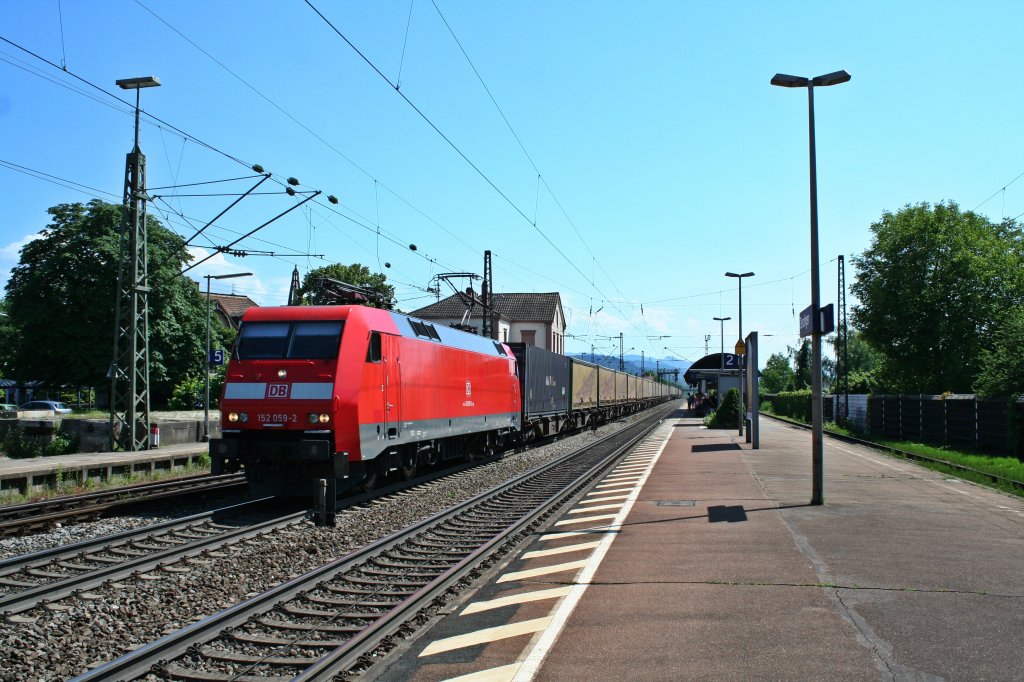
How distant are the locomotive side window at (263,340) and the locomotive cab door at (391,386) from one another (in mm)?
1589

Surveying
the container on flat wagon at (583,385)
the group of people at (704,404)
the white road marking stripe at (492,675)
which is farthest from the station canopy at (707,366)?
the white road marking stripe at (492,675)

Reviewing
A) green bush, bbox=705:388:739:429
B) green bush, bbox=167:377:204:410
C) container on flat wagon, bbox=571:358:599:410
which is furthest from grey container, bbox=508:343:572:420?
green bush, bbox=167:377:204:410

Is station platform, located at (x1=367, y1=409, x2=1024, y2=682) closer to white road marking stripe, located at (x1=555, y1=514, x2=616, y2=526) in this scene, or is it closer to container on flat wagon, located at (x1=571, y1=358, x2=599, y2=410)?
white road marking stripe, located at (x1=555, y1=514, x2=616, y2=526)

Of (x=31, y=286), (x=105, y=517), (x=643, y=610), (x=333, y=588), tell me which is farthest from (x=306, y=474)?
(x=31, y=286)

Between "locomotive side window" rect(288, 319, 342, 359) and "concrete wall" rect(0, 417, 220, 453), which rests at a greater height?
"locomotive side window" rect(288, 319, 342, 359)

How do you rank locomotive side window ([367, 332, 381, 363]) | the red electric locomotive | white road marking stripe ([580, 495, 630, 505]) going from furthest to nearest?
white road marking stripe ([580, 495, 630, 505]) < locomotive side window ([367, 332, 381, 363]) < the red electric locomotive

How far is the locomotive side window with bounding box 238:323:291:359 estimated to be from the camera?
1295 cm

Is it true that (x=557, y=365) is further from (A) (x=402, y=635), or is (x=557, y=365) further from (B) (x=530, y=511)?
(A) (x=402, y=635)

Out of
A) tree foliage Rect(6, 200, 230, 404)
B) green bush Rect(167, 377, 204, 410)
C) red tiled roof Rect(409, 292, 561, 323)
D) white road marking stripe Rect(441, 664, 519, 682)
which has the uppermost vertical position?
red tiled roof Rect(409, 292, 561, 323)

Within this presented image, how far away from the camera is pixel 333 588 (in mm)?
7883

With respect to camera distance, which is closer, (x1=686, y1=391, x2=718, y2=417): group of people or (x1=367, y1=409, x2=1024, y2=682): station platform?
(x1=367, y1=409, x2=1024, y2=682): station platform

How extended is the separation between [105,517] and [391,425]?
446 cm

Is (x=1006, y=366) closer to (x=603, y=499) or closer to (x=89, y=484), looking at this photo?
(x=603, y=499)

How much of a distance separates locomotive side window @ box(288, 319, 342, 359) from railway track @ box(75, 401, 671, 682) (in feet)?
9.97
